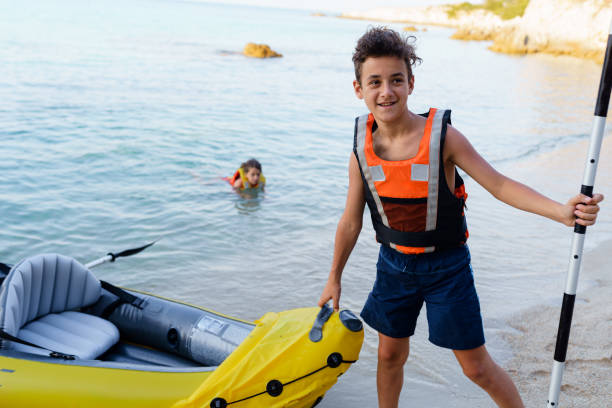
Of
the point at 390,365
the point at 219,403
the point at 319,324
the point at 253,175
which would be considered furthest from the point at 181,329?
the point at 253,175

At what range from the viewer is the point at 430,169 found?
2172 millimetres

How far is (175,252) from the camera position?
6219 millimetres

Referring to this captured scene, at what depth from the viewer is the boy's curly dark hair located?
2182mm

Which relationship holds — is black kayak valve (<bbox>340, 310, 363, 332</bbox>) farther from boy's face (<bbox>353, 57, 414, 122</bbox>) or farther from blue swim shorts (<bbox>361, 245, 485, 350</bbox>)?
boy's face (<bbox>353, 57, 414, 122</bbox>)

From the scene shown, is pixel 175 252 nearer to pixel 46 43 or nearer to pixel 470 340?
pixel 470 340

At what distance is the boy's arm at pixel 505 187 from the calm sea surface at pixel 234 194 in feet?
5.02

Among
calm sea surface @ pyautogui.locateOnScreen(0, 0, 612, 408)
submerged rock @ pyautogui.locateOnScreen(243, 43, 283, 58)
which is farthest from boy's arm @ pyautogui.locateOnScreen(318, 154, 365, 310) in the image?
submerged rock @ pyautogui.locateOnScreen(243, 43, 283, 58)

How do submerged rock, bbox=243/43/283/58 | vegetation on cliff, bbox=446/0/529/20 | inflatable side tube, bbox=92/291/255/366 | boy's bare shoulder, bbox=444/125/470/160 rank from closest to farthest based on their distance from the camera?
boy's bare shoulder, bbox=444/125/470/160
inflatable side tube, bbox=92/291/255/366
submerged rock, bbox=243/43/283/58
vegetation on cliff, bbox=446/0/529/20

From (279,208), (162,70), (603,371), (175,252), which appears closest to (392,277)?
(603,371)

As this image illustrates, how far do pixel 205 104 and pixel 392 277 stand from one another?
13893 millimetres

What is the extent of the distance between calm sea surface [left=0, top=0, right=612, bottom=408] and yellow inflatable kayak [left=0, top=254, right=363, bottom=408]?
91 centimetres

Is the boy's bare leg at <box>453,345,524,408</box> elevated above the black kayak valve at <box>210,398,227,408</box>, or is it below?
above

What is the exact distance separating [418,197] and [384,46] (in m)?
0.60

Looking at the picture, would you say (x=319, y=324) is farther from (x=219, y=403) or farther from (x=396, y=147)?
(x=396, y=147)
